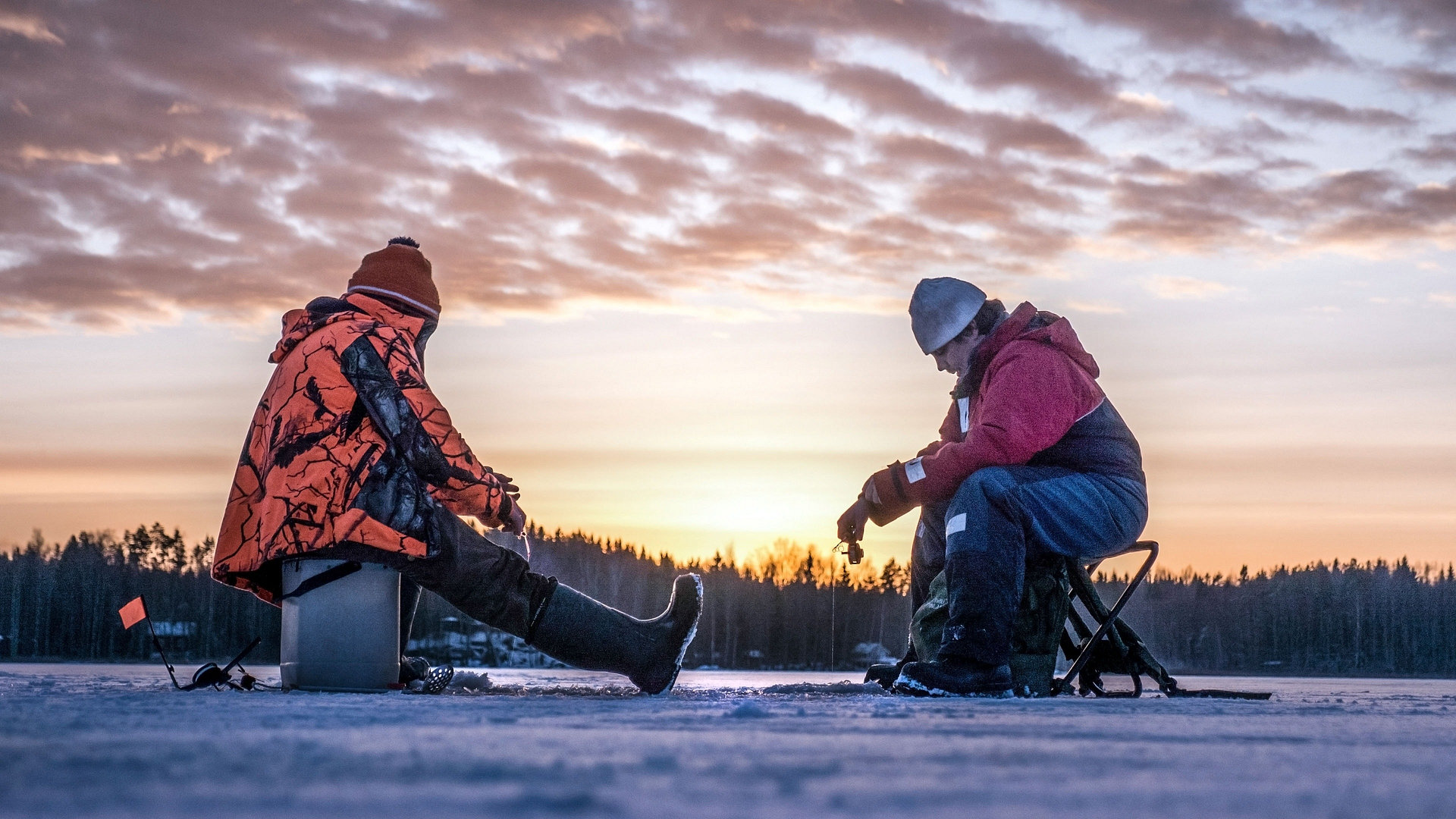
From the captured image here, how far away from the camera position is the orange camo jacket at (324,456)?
15.5 ft

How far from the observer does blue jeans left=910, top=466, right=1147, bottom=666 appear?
506 cm

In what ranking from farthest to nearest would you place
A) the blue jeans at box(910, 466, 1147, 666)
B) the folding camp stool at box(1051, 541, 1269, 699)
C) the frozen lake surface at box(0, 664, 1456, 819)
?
the folding camp stool at box(1051, 541, 1269, 699), the blue jeans at box(910, 466, 1147, 666), the frozen lake surface at box(0, 664, 1456, 819)

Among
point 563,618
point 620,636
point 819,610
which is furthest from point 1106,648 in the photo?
point 819,610

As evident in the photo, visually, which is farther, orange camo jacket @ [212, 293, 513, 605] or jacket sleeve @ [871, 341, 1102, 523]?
jacket sleeve @ [871, 341, 1102, 523]

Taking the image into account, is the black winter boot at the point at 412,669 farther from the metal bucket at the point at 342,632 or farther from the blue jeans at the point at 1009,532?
the blue jeans at the point at 1009,532

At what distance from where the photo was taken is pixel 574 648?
17.0 feet

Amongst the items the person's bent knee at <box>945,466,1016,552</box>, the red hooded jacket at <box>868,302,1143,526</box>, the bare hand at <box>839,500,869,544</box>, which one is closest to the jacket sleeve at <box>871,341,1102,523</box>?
the red hooded jacket at <box>868,302,1143,526</box>

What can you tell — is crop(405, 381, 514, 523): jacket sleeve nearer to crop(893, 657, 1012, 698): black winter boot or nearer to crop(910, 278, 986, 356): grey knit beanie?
crop(893, 657, 1012, 698): black winter boot

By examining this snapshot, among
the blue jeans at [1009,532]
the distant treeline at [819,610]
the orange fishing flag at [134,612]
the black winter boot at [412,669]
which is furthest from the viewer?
the distant treeline at [819,610]

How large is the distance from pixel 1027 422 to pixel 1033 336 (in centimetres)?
41

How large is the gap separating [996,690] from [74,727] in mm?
3310

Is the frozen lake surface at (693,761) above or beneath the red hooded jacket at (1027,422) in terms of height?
beneath

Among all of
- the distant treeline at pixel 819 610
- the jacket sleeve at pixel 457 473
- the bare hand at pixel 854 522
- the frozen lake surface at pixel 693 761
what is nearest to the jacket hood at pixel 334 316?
the jacket sleeve at pixel 457 473

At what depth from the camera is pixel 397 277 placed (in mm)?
5305
